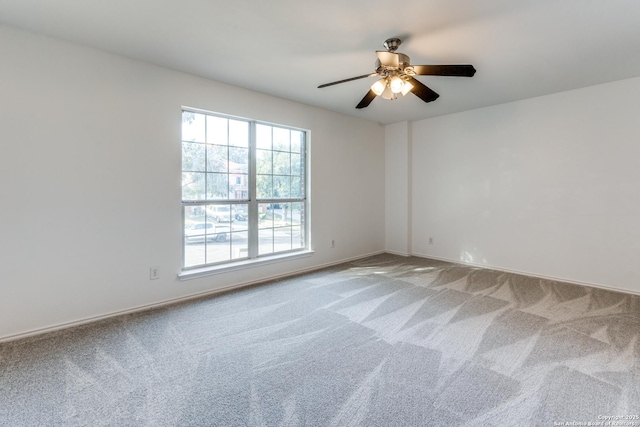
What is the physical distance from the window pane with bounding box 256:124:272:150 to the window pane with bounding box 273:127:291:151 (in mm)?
101

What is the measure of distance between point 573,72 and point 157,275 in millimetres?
4985

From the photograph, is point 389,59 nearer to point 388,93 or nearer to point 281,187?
point 388,93

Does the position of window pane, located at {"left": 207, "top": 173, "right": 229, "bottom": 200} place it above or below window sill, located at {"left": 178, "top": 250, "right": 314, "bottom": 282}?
above

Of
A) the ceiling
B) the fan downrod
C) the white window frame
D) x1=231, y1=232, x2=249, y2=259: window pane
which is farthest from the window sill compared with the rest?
the fan downrod

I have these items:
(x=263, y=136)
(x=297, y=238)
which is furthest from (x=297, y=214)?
(x=263, y=136)

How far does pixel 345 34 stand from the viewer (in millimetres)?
2436

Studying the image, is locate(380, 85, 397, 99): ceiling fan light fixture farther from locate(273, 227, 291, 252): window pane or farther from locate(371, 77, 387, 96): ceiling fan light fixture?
locate(273, 227, 291, 252): window pane

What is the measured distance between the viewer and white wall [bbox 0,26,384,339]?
238cm

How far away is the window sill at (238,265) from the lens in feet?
10.9

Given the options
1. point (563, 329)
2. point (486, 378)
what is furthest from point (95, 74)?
point (563, 329)

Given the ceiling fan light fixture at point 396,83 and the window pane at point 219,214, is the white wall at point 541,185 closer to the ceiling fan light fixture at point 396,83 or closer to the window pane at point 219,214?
the ceiling fan light fixture at point 396,83

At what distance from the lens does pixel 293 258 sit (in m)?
4.27

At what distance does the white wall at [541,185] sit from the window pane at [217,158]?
3.45 meters

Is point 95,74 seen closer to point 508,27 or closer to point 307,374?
point 307,374
